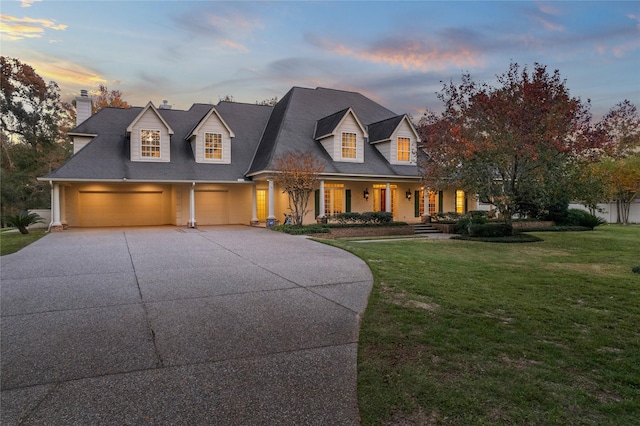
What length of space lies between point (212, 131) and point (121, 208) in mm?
6627

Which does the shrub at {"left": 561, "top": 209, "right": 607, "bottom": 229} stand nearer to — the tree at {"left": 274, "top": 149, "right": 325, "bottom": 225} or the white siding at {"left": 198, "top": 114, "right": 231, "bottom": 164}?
the tree at {"left": 274, "top": 149, "right": 325, "bottom": 225}

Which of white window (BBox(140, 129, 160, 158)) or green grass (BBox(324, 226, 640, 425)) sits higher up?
white window (BBox(140, 129, 160, 158))

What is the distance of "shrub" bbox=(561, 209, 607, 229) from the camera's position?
70.0 feet

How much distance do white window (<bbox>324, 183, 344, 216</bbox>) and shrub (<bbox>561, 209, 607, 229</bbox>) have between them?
1269 cm

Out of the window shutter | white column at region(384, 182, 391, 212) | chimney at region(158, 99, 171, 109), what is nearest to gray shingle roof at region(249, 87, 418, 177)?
white column at region(384, 182, 391, 212)

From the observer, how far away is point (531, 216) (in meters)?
23.2

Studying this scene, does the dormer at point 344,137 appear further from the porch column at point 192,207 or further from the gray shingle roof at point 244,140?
the porch column at point 192,207

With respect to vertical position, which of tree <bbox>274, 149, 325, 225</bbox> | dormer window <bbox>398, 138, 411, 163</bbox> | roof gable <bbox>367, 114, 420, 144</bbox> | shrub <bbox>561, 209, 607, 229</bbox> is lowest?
shrub <bbox>561, 209, 607, 229</bbox>

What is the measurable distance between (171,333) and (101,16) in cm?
998

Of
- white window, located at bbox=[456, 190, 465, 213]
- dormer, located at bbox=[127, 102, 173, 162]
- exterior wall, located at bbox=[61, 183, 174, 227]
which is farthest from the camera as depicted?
white window, located at bbox=[456, 190, 465, 213]

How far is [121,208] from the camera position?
21.7 m

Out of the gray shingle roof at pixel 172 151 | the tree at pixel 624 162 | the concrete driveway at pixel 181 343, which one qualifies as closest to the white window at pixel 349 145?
the gray shingle roof at pixel 172 151

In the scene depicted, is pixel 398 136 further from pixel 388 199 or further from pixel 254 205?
pixel 254 205

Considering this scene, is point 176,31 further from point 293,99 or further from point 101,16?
point 293,99
